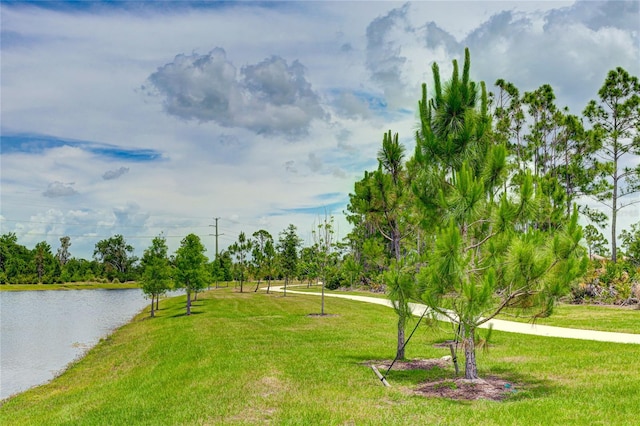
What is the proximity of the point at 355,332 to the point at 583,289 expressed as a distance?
57.6 feet

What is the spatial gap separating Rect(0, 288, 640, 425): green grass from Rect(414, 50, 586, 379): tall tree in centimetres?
181

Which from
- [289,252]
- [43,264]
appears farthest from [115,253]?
[289,252]

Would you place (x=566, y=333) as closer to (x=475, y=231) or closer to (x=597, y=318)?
(x=597, y=318)

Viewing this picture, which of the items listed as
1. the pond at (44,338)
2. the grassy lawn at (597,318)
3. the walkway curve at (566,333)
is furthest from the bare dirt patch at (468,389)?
the pond at (44,338)

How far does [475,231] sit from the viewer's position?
11805mm

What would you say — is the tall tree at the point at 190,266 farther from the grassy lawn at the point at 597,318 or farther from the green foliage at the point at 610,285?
the green foliage at the point at 610,285

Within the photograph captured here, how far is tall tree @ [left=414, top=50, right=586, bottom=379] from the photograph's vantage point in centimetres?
915

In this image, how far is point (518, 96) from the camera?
142ft

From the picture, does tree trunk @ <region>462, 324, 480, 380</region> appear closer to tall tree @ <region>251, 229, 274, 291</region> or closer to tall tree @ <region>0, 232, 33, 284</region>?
tall tree @ <region>251, 229, 274, 291</region>

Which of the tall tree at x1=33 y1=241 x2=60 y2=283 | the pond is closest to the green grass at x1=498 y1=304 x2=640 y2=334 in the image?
the pond

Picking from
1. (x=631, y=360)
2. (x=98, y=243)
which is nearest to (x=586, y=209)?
(x=631, y=360)

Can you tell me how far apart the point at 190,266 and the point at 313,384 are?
25.8m

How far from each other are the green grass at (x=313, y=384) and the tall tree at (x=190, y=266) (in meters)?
12.9

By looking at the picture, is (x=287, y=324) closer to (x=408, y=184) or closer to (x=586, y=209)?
(x=408, y=184)
